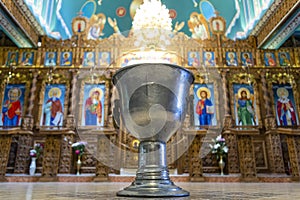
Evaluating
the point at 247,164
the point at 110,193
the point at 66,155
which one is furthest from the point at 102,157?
the point at 110,193

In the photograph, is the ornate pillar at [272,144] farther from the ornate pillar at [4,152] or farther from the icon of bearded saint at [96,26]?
the ornate pillar at [4,152]

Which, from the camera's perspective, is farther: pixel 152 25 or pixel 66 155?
pixel 152 25

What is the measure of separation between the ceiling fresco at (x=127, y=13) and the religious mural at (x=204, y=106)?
314 cm

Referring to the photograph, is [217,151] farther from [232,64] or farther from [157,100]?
[157,100]

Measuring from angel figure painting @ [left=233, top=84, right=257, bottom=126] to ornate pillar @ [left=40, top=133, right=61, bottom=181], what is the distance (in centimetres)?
552

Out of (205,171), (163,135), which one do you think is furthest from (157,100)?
(205,171)

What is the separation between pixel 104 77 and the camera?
8875 mm

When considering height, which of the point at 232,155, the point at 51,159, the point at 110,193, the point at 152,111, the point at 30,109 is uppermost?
the point at 30,109

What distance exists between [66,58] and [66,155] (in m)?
3.48

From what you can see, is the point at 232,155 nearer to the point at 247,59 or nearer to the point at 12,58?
the point at 247,59

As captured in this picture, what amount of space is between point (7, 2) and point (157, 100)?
7026 mm

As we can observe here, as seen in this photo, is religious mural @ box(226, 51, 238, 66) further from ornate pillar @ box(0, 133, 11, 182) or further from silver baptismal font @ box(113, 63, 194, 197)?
silver baptismal font @ box(113, 63, 194, 197)

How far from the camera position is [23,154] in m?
7.41

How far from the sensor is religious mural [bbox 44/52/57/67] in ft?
29.3
